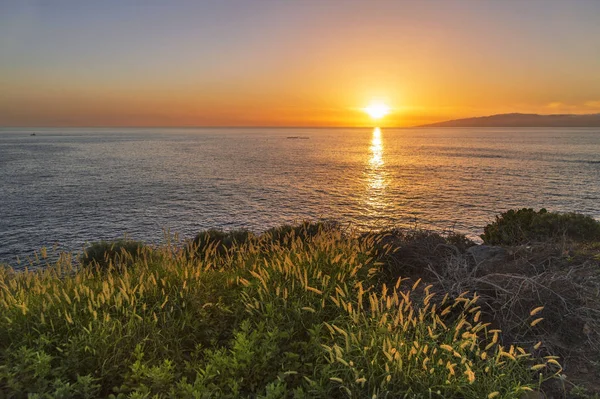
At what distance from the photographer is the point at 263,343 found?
14.8 feet

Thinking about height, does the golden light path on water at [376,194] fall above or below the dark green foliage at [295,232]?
below

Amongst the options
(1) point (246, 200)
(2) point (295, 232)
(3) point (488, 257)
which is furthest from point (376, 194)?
(3) point (488, 257)

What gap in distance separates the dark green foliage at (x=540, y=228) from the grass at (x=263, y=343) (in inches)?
272

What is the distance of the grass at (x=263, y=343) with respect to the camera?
12.9ft

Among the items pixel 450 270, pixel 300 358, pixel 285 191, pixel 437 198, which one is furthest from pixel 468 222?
pixel 300 358

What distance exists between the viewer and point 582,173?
59.0 meters

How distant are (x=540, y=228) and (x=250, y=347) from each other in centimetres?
1182

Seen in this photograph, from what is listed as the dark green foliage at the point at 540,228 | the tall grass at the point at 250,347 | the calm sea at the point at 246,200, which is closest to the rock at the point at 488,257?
the tall grass at the point at 250,347

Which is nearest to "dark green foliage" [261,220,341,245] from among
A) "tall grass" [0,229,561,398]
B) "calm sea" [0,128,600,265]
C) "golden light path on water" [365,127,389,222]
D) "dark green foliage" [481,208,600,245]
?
"tall grass" [0,229,561,398]

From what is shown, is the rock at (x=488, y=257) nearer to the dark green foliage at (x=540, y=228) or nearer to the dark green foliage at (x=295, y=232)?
the dark green foliage at (x=540, y=228)

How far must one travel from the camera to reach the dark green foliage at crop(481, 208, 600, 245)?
12172 mm

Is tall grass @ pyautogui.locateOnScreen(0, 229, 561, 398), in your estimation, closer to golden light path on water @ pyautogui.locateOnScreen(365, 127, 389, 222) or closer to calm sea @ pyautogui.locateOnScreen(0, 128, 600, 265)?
calm sea @ pyautogui.locateOnScreen(0, 128, 600, 265)

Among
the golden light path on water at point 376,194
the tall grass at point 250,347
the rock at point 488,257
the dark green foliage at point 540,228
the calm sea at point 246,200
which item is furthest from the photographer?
the golden light path on water at point 376,194

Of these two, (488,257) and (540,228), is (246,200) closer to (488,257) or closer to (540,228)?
(540,228)
